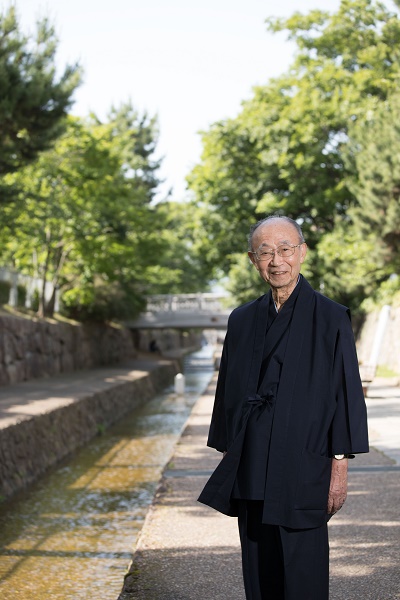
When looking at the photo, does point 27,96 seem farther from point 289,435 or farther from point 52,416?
point 289,435

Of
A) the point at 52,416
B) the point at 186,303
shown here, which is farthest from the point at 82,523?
the point at 186,303

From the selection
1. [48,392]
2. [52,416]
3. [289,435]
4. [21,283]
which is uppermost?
[21,283]

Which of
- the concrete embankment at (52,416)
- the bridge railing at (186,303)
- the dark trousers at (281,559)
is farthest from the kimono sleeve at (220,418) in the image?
the bridge railing at (186,303)

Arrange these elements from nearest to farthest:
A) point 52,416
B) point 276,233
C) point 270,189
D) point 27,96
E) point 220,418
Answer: point 276,233 < point 220,418 < point 52,416 < point 27,96 < point 270,189

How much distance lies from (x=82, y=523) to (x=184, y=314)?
120ft

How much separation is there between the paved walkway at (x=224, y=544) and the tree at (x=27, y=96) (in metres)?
11.8

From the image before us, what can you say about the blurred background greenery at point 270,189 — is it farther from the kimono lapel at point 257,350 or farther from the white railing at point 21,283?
the kimono lapel at point 257,350

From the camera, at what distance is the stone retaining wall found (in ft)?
82.0

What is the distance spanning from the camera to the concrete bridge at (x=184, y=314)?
153 ft

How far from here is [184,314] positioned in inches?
1859

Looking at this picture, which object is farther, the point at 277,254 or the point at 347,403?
the point at 277,254

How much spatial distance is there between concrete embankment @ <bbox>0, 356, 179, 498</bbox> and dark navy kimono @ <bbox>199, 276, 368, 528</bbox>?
8.95 meters

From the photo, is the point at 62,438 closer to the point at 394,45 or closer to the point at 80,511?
the point at 80,511

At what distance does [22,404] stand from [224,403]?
13.8m
